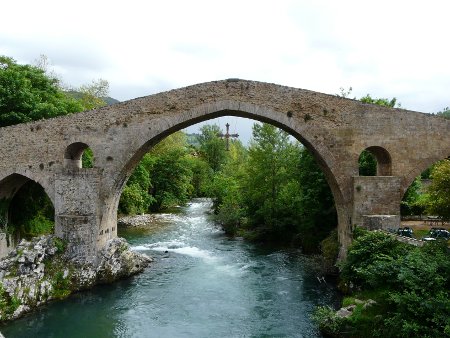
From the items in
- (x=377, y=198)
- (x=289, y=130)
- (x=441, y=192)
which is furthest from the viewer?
(x=289, y=130)

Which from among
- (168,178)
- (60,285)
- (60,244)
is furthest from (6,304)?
(168,178)

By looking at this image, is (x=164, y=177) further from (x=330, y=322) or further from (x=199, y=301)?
(x=330, y=322)

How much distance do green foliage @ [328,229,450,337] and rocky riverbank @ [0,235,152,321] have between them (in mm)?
8293

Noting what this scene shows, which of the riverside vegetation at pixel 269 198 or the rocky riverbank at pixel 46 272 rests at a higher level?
the riverside vegetation at pixel 269 198

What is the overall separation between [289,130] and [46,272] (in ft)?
31.4

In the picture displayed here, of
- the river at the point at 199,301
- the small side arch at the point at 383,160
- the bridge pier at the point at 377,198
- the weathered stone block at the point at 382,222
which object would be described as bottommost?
the river at the point at 199,301

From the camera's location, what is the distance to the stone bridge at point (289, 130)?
15062 mm

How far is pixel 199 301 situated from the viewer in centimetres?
1381

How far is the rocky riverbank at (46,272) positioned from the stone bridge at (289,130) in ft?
1.56

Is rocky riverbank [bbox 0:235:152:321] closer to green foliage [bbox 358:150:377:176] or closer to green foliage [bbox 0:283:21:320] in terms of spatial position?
green foliage [bbox 0:283:21:320]

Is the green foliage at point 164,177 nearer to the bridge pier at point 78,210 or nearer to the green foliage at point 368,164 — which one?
the bridge pier at point 78,210

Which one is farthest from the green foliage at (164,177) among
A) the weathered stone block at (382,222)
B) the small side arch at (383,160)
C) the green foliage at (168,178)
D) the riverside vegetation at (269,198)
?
the weathered stone block at (382,222)

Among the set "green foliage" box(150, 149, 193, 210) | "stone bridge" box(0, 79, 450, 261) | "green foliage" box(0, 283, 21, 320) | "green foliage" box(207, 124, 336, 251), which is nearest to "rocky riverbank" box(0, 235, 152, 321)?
"green foliage" box(0, 283, 21, 320)

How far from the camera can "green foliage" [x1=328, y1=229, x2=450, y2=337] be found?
8.45m
